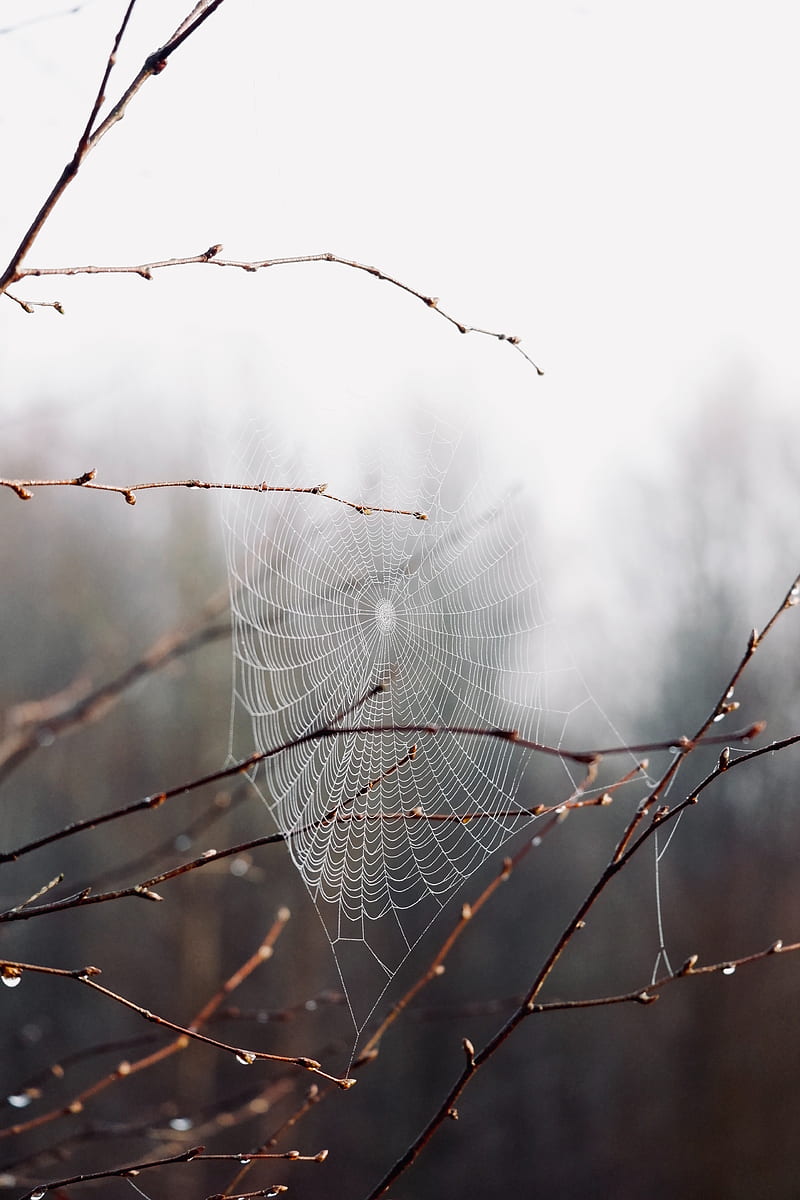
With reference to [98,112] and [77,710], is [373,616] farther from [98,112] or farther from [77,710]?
[98,112]

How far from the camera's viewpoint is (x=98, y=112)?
728 mm

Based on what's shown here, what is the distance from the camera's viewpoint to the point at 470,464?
476cm

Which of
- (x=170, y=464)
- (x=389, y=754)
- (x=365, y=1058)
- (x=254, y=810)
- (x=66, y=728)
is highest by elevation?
(x=170, y=464)

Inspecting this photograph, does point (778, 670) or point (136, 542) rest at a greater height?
point (136, 542)

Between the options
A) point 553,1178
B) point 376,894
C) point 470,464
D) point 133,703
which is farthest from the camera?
point 133,703

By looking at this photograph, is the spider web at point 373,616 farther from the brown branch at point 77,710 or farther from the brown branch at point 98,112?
the brown branch at point 98,112

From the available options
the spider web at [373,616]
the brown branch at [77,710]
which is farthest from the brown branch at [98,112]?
the spider web at [373,616]

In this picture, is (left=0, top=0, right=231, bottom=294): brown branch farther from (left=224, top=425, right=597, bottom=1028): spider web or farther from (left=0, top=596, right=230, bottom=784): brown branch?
(left=224, top=425, right=597, bottom=1028): spider web

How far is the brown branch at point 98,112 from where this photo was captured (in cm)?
72

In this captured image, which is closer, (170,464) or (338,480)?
(338,480)

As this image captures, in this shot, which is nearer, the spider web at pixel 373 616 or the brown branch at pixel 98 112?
the brown branch at pixel 98 112

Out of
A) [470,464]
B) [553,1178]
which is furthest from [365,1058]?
[553,1178]

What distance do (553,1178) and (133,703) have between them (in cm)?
556

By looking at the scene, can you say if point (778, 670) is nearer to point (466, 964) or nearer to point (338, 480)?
point (466, 964)
